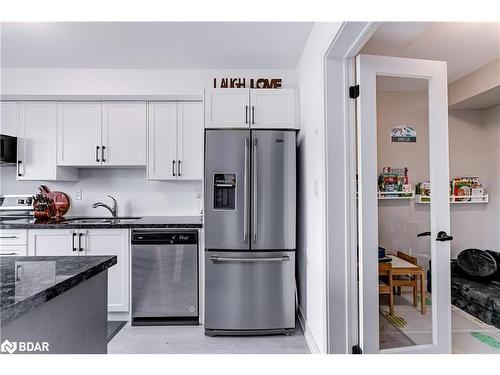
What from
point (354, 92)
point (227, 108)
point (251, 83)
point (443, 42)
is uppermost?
point (443, 42)

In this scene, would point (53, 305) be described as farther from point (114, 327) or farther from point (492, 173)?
point (492, 173)

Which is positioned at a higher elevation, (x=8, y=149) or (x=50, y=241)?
(x=8, y=149)

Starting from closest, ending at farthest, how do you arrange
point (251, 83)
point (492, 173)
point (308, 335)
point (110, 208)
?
point (308, 335)
point (251, 83)
point (110, 208)
point (492, 173)

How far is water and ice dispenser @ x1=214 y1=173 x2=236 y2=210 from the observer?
2.46 metres

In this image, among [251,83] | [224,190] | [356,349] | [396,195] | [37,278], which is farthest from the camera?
[251,83]

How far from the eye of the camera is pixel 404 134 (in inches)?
78.5

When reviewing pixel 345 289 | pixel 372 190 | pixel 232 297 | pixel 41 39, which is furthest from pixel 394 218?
pixel 41 39

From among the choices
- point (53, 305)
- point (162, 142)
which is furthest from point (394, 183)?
point (162, 142)

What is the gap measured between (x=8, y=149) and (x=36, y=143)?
0.81 ft

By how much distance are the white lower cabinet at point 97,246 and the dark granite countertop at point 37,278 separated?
155 cm

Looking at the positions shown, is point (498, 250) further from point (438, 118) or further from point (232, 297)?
point (232, 297)

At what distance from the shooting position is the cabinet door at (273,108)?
2684 millimetres

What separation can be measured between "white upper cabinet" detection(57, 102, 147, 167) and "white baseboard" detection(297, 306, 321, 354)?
2.19 meters
